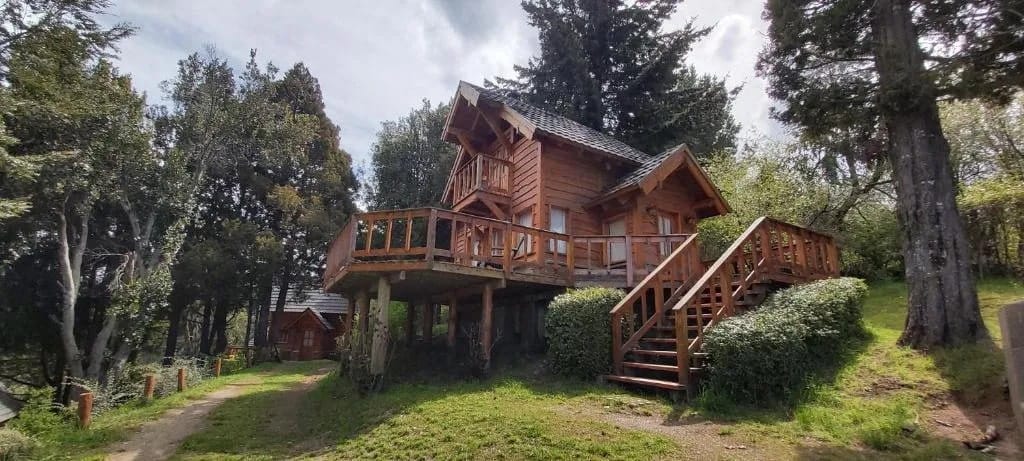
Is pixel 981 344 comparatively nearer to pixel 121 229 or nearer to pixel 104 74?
pixel 104 74

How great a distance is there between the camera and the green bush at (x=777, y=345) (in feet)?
23.9

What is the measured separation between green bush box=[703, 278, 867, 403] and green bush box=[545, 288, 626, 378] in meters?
1.99

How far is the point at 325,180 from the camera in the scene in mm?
29812

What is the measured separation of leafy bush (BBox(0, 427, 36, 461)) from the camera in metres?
8.28

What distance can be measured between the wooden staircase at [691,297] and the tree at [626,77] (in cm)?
1470

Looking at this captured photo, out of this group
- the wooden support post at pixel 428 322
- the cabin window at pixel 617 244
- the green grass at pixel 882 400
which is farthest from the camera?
the wooden support post at pixel 428 322

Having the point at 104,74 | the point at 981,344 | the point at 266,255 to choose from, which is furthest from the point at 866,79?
the point at 266,255

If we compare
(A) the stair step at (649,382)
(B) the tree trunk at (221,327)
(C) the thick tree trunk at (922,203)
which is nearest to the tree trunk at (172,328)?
(B) the tree trunk at (221,327)

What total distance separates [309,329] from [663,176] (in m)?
25.7

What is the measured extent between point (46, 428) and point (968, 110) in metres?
28.1

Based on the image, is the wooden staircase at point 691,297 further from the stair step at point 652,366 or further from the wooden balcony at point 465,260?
the wooden balcony at point 465,260

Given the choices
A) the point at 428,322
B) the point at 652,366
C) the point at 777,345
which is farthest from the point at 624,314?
the point at 428,322

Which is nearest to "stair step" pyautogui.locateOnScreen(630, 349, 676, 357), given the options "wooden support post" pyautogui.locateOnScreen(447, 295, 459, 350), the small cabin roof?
"wooden support post" pyautogui.locateOnScreen(447, 295, 459, 350)

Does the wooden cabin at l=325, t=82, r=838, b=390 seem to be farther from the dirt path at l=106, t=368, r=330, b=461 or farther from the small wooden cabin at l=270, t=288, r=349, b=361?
the small wooden cabin at l=270, t=288, r=349, b=361
